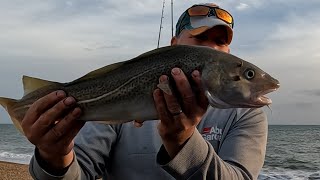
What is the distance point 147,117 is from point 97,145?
2.87ft

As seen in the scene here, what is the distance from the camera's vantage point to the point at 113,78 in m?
3.02

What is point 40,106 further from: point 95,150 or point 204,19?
point 204,19

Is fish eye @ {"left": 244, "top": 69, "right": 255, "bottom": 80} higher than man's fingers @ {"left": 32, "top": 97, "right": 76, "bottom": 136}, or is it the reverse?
fish eye @ {"left": 244, "top": 69, "right": 255, "bottom": 80}

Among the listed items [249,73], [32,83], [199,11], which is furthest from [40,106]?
[199,11]

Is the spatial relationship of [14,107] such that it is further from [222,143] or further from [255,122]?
[255,122]

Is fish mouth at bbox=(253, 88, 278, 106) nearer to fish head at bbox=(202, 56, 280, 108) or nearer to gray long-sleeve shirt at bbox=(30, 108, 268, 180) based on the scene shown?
fish head at bbox=(202, 56, 280, 108)

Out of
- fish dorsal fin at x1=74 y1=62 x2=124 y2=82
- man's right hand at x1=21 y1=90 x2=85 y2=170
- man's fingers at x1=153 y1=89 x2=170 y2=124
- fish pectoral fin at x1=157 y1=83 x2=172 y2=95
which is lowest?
man's right hand at x1=21 y1=90 x2=85 y2=170

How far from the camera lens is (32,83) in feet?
10.5

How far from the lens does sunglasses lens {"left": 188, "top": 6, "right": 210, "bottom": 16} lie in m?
4.28

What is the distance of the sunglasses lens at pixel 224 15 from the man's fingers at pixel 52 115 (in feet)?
6.07

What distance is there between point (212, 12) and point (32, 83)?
6.35 feet

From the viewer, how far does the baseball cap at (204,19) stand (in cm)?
408

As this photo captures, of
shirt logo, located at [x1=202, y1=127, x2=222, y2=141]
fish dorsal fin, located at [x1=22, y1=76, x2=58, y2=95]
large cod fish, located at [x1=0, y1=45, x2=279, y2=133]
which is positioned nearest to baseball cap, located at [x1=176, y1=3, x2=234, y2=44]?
shirt logo, located at [x1=202, y1=127, x2=222, y2=141]

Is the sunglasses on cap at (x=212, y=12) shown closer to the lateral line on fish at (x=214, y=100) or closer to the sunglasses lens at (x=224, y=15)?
the sunglasses lens at (x=224, y=15)
